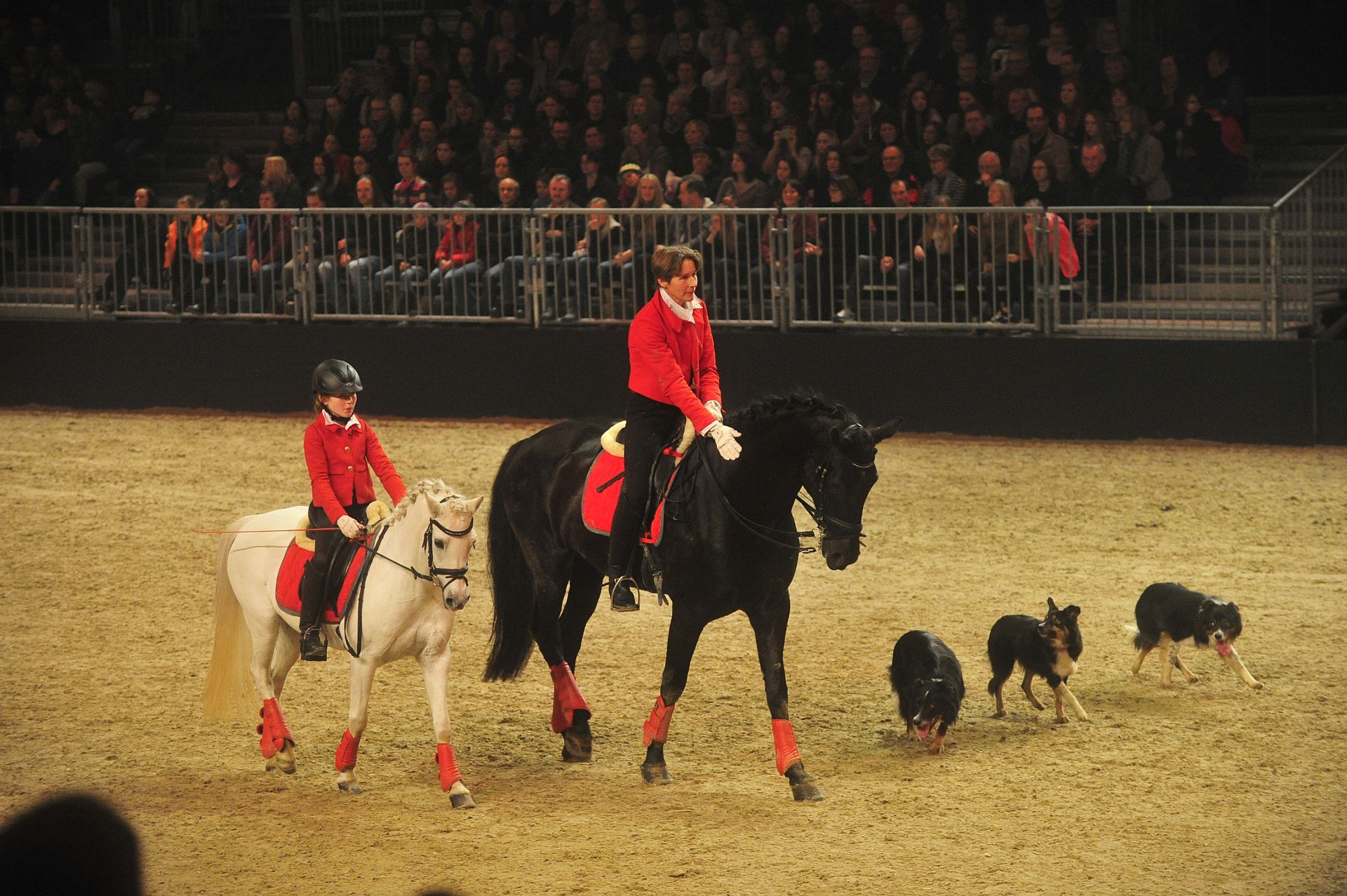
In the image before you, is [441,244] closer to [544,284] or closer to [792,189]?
[544,284]

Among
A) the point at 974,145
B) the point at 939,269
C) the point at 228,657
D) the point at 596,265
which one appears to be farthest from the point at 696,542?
the point at 974,145

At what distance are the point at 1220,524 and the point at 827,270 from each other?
5023 mm

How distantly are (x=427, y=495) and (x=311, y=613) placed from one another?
834 mm

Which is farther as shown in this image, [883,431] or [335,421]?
[335,421]

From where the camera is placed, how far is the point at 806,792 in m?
6.77

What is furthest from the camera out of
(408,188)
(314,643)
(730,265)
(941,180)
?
(408,188)

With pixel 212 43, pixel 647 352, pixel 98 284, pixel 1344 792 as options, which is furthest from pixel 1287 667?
pixel 212 43

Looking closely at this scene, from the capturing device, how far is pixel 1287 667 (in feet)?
27.8

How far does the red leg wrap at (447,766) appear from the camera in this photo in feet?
22.0

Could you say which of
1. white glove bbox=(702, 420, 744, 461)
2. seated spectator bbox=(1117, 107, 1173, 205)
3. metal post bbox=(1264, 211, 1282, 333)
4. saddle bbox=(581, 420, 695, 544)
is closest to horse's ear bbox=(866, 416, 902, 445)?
white glove bbox=(702, 420, 744, 461)

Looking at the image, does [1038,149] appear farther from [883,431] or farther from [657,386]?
[883,431]

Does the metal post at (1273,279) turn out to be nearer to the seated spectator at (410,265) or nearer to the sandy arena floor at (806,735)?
the sandy arena floor at (806,735)

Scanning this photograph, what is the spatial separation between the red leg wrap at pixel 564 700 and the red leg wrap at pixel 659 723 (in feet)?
1.43

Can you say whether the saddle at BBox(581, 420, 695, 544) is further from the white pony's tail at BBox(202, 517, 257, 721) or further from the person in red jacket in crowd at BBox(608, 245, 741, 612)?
the white pony's tail at BBox(202, 517, 257, 721)
